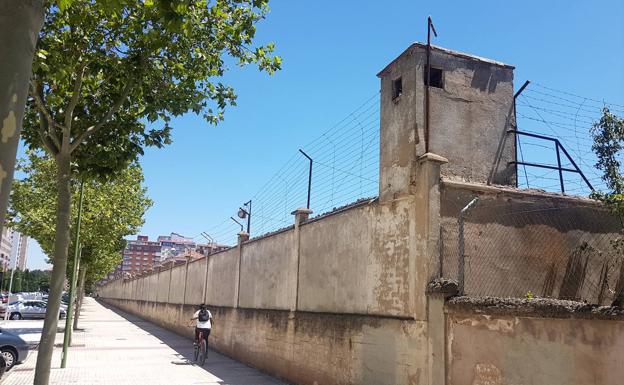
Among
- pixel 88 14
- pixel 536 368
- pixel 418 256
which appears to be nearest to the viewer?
pixel 536 368

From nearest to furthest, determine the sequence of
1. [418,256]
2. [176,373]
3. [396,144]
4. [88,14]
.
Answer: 1. [88,14]
2. [418,256]
3. [396,144]
4. [176,373]

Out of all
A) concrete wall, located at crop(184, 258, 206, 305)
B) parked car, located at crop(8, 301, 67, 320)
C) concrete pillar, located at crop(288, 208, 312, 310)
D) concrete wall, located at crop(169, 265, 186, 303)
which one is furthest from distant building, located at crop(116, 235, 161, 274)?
concrete pillar, located at crop(288, 208, 312, 310)

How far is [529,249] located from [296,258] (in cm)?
599

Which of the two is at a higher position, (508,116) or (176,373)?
(508,116)

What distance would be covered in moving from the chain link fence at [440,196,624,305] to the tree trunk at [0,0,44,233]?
6309 mm

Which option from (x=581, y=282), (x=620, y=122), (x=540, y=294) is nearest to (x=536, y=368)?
(x=540, y=294)

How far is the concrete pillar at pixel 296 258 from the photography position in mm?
12648

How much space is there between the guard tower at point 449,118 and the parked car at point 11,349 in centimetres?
1063

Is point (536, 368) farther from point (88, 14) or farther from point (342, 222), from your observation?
point (88, 14)

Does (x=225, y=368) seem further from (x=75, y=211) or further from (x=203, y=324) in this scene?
(x=75, y=211)

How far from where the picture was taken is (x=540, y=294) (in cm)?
824

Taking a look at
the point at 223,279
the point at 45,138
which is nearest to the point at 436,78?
the point at 45,138

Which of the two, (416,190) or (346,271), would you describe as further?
(346,271)

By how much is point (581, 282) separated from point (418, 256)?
2710 mm
